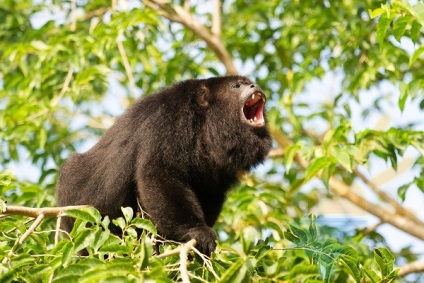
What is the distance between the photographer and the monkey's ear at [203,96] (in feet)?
12.8

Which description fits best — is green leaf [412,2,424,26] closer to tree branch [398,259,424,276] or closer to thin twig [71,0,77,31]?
tree branch [398,259,424,276]

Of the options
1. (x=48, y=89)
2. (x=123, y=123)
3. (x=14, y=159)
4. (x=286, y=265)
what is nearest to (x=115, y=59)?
(x=48, y=89)

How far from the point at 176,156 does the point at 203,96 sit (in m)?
0.54

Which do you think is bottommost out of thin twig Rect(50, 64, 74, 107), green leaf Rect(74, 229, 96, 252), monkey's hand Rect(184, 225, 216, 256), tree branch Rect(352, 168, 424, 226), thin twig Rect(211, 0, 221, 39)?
tree branch Rect(352, 168, 424, 226)

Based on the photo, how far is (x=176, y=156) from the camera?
140 inches

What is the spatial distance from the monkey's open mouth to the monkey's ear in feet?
0.74

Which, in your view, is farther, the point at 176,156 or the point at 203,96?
the point at 203,96

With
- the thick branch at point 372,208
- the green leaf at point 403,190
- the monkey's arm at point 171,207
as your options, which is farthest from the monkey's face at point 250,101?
the thick branch at point 372,208

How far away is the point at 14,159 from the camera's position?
5457 millimetres

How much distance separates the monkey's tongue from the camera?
3977mm

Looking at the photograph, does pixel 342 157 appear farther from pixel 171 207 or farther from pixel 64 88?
pixel 64 88

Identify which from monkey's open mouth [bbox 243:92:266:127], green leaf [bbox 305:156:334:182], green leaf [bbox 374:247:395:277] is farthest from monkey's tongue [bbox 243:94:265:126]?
green leaf [bbox 374:247:395:277]

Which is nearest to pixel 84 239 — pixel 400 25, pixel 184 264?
pixel 184 264

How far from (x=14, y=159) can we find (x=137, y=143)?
2.16 meters
